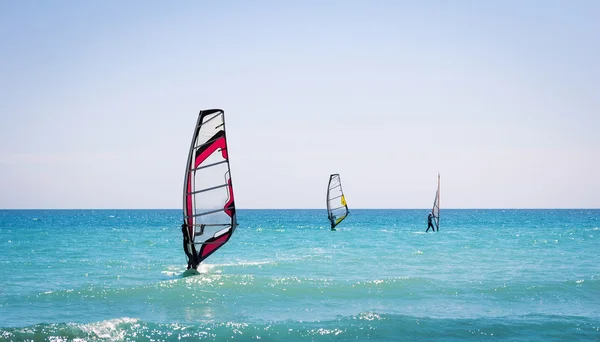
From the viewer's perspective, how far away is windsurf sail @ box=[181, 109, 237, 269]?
13.4m

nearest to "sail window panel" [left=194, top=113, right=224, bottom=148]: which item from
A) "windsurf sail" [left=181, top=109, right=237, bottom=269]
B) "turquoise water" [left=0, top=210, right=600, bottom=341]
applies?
"windsurf sail" [left=181, top=109, right=237, bottom=269]

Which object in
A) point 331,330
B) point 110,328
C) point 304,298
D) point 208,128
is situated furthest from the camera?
point 208,128

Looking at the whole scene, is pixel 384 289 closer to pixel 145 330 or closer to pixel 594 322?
pixel 594 322

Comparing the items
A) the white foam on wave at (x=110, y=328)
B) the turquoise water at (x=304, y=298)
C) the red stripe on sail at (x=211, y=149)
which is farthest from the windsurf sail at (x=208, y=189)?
the white foam on wave at (x=110, y=328)

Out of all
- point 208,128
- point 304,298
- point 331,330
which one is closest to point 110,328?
point 331,330

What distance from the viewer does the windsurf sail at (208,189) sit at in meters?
13.4

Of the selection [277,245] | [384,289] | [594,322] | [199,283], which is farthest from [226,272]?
[277,245]

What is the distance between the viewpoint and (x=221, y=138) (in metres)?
13.6

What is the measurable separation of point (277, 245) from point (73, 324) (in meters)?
17.9

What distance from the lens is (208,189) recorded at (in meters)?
13.7

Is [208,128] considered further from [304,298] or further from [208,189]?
[304,298]

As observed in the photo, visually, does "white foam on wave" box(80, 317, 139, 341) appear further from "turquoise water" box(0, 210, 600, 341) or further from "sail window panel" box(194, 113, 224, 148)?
"sail window panel" box(194, 113, 224, 148)

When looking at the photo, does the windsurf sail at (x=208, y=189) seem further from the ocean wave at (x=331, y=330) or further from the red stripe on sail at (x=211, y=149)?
the ocean wave at (x=331, y=330)

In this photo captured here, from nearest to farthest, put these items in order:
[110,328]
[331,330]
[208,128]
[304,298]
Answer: [110,328], [331,330], [304,298], [208,128]
